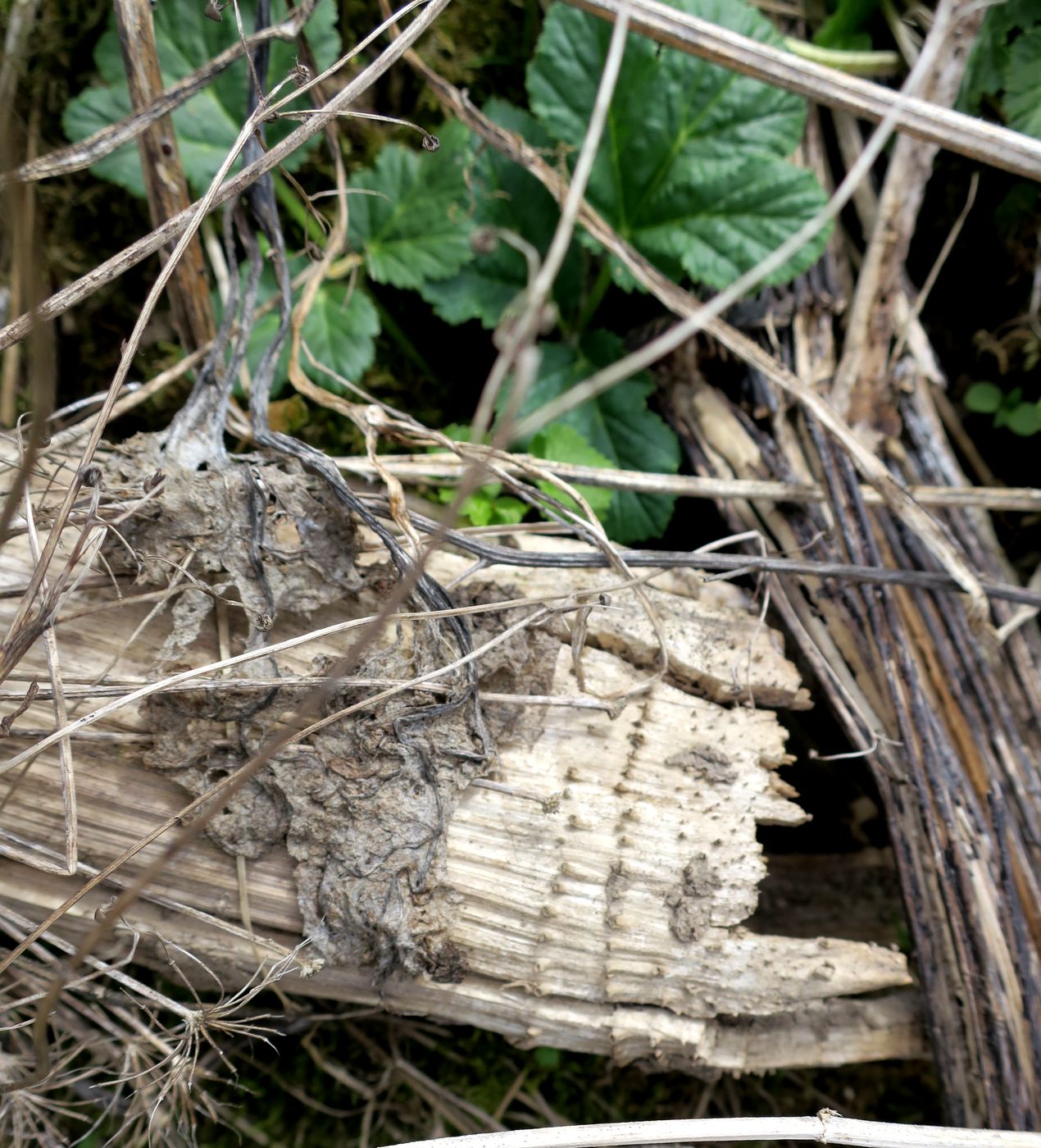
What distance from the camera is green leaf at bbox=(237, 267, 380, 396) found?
202cm

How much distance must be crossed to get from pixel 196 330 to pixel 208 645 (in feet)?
2.30

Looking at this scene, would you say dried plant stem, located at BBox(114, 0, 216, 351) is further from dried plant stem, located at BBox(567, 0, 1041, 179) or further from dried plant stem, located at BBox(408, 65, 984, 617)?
dried plant stem, located at BBox(567, 0, 1041, 179)

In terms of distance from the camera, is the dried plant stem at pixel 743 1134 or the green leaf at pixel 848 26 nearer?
the dried plant stem at pixel 743 1134

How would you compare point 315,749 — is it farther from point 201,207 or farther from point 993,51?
point 993,51

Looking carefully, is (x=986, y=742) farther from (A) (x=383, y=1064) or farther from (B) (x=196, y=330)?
(B) (x=196, y=330)

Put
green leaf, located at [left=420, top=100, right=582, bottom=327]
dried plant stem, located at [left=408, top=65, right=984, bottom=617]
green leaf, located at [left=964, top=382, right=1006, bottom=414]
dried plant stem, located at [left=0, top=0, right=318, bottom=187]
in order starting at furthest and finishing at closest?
green leaf, located at [left=964, top=382, right=1006, bottom=414] < green leaf, located at [left=420, top=100, right=582, bottom=327] < dried plant stem, located at [left=408, top=65, right=984, bottom=617] < dried plant stem, located at [left=0, top=0, right=318, bottom=187]

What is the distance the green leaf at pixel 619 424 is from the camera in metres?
2.06

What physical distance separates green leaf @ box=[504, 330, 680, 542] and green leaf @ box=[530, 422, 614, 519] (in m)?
0.07

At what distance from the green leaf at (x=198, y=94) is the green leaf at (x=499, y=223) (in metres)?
0.44

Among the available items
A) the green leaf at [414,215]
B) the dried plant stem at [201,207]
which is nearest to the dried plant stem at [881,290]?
the green leaf at [414,215]

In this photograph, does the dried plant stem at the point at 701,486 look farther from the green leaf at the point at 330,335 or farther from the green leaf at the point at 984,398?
the green leaf at the point at 984,398

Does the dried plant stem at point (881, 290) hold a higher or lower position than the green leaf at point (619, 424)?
higher

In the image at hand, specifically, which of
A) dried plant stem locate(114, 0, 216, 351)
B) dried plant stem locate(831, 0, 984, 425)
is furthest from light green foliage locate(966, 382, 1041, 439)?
dried plant stem locate(114, 0, 216, 351)

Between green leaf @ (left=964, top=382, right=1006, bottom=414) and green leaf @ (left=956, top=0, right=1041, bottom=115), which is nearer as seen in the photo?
green leaf @ (left=956, top=0, right=1041, bottom=115)
